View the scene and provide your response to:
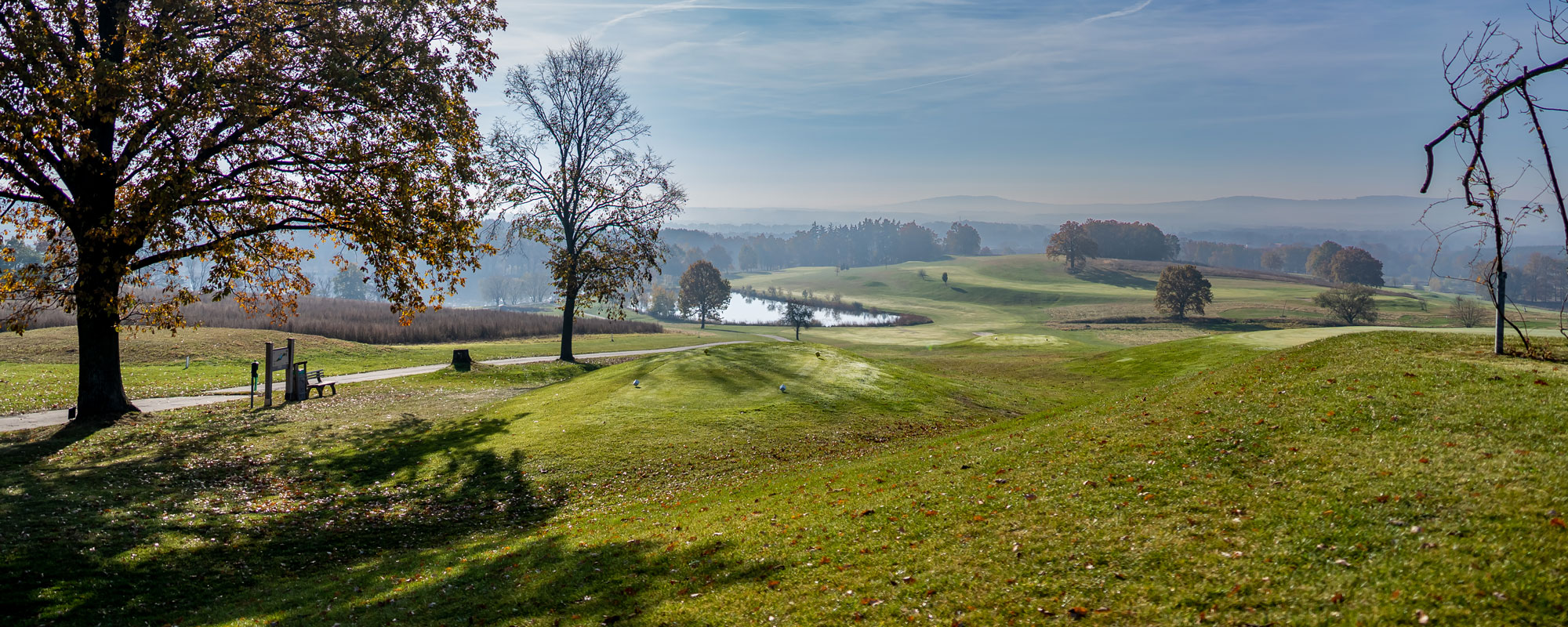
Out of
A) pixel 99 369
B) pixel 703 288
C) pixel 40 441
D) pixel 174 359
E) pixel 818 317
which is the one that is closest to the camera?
pixel 40 441

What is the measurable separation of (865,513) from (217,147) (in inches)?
864

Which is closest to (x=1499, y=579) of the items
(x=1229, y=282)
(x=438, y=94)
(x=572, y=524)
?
(x=572, y=524)

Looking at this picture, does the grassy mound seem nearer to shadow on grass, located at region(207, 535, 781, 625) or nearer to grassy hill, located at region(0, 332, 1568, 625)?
grassy hill, located at region(0, 332, 1568, 625)

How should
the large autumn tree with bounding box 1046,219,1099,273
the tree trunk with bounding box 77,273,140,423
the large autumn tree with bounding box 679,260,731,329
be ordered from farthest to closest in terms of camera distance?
the large autumn tree with bounding box 1046,219,1099,273
the large autumn tree with bounding box 679,260,731,329
the tree trunk with bounding box 77,273,140,423

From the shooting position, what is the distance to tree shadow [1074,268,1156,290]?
166 meters

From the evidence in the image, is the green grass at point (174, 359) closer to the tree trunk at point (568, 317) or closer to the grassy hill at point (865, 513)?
the tree trunk at point (568, 317)

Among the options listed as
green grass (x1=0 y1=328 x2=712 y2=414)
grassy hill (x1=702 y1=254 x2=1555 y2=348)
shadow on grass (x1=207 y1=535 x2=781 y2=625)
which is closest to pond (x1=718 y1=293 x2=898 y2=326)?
grassy hill (x1=702 y1=254 x2=1555 y2=348)

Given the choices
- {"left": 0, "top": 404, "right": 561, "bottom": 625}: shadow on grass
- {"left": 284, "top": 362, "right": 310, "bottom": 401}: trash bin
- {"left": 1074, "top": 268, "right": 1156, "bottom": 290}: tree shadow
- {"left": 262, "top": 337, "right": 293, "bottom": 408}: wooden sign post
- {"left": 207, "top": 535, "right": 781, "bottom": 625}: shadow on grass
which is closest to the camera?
{"left": 207, "top": 535, "right": 781, "bottom": 625}: shadow on grass

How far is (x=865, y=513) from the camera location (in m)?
12.6

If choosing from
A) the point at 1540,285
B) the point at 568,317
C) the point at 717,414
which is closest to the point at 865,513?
the point at 717,414

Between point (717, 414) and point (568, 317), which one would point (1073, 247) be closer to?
point (568, 317)

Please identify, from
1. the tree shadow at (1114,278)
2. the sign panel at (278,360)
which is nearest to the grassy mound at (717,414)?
the sign panel at (278,360)

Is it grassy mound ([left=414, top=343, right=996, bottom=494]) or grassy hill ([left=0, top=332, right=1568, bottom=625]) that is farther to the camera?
grassy mound ([left=414, top=343, right=996, bottom=494])

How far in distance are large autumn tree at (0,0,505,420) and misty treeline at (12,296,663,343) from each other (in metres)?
31.9
